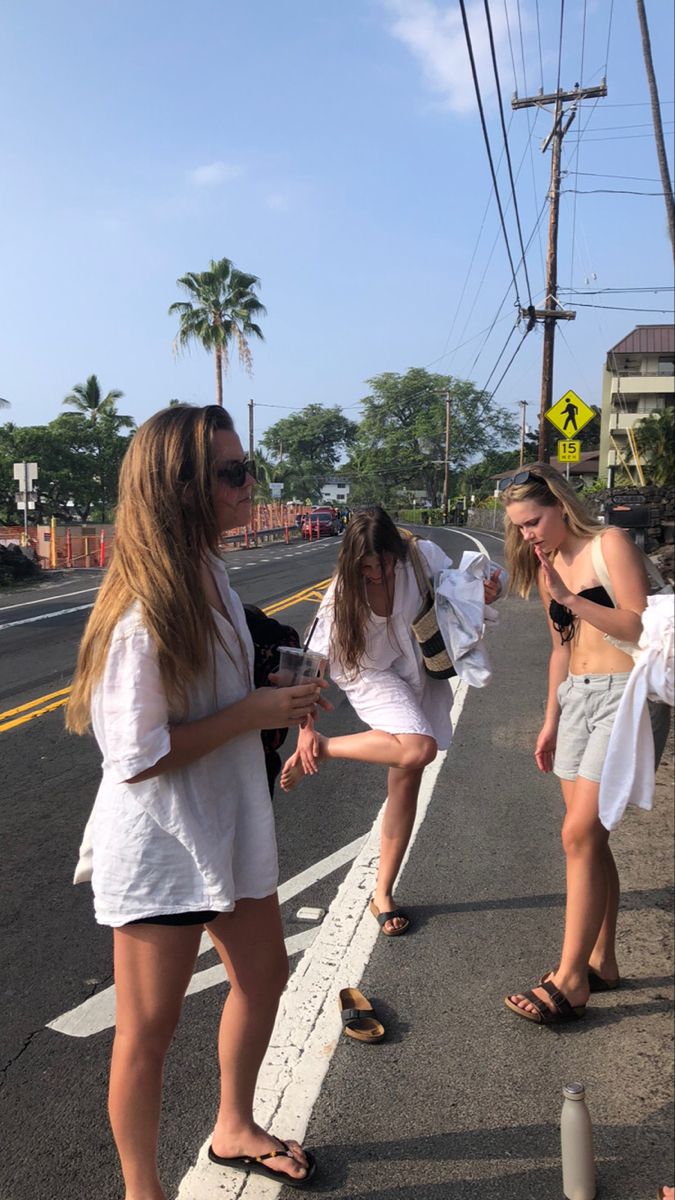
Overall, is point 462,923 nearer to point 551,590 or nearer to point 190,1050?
point 190,1050

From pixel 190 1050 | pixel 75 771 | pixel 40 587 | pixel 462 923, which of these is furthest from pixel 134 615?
pixel 40 587

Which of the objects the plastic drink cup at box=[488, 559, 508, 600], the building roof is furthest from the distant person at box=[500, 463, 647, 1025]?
the building roof

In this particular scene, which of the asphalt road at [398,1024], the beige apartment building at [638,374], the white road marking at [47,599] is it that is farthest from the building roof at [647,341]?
the asphalt road at [398,1024]

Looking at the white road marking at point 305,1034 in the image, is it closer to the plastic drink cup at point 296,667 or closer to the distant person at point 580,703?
the distant person at point 580,703

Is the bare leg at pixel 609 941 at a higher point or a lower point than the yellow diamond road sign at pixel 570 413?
lower

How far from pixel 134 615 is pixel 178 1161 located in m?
1.60

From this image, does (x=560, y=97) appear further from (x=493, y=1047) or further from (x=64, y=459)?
(x=64, y=459)

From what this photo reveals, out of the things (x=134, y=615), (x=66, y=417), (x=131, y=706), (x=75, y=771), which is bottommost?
(x=75, y=771)

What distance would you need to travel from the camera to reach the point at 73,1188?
2277 mm

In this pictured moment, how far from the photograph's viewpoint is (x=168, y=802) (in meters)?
1.85

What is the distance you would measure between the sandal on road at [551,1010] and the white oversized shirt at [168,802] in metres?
1.43

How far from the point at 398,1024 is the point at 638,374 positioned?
2597 inches

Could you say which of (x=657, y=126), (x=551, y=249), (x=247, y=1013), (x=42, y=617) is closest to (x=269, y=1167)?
(x=247, y=1013)

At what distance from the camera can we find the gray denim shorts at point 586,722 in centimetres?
284
